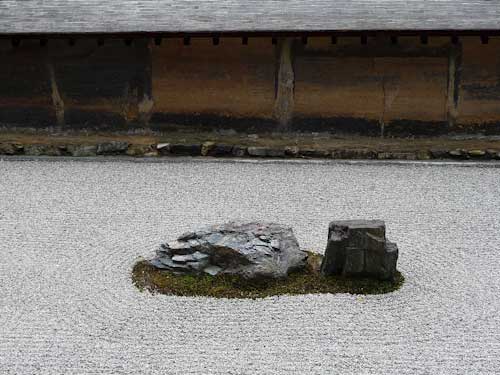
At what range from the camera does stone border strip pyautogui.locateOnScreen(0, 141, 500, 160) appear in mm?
11703

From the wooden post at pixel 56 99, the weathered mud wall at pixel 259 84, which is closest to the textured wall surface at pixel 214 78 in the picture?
the weathered mud wall at pixel 259 84

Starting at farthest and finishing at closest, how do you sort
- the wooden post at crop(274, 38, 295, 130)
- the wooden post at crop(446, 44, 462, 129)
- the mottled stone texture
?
the wooden post at crop(274, 38, 295, 130) < the wooden post at crop(446, 44, 462, 129) < the mottled stone texture

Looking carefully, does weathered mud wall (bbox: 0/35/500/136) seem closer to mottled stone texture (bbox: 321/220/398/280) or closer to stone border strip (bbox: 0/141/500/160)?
stone border strip (bbox: 0/141/500/160)

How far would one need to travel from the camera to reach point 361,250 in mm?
5734

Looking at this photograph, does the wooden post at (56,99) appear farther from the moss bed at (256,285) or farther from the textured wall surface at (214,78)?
the moss bed at (256,285)

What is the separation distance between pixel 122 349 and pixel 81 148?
8.11 meters

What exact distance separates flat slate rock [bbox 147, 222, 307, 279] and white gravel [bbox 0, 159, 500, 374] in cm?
41

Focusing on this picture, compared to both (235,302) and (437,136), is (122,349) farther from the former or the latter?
(437,136)

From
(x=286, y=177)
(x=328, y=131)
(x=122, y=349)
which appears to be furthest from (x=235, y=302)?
(x=328, y=131)

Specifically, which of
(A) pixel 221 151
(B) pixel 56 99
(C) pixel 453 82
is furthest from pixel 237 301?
(B) pixel 56 99

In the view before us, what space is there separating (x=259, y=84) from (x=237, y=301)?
7408 mm

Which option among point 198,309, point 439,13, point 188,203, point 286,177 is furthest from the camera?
point 439,13

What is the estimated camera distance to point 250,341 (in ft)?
15.8

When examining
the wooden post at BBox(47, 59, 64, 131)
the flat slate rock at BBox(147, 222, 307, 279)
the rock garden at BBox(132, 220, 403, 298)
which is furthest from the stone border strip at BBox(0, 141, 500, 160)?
the rock garden at BBox(132, 220, 403, 298)
